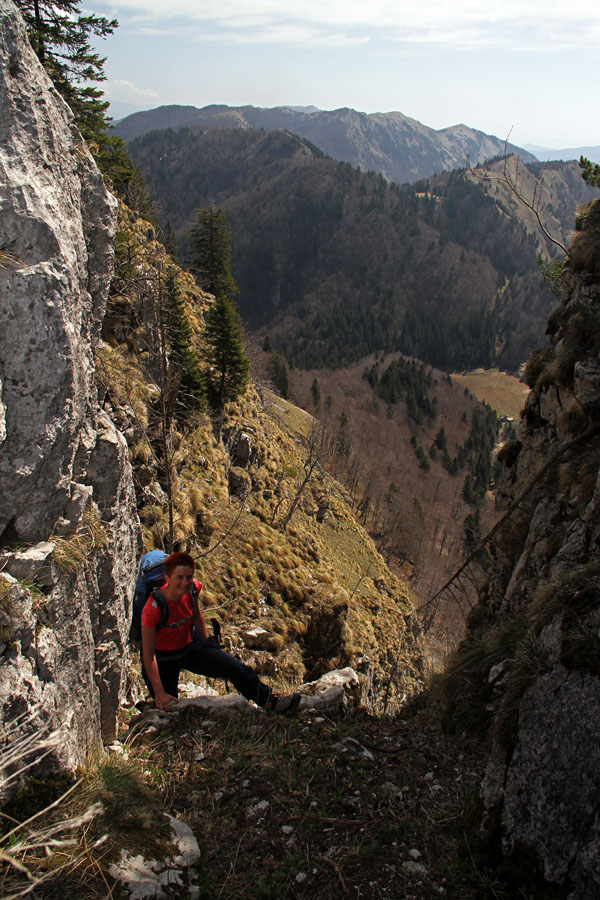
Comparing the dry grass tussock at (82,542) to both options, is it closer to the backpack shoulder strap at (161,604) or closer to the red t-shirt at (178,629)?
the backpack shoulder strap at (161,604)

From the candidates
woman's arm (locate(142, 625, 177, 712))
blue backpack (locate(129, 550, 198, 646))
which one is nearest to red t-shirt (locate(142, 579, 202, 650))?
blue backpack (locate(129, 550, 198, 646))

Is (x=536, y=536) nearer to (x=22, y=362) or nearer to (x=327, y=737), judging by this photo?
(x=327, y=737)

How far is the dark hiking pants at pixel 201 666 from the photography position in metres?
6.57

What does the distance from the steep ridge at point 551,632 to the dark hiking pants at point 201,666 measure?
3.04m

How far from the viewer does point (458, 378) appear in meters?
177

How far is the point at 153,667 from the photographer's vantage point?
621cm

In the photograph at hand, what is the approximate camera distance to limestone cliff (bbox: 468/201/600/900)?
377 centimetres

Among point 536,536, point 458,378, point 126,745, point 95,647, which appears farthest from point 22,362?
point 458,378

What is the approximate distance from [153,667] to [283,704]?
2.05 m

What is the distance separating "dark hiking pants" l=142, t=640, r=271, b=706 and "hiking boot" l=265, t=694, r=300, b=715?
0.31 m

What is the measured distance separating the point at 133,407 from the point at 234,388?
15884 mm

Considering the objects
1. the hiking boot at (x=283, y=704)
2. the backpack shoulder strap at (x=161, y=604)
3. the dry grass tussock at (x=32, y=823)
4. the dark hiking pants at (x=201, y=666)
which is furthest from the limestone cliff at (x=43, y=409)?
the hiking boot at (x=283, y=704)

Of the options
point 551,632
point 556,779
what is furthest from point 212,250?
point 556,779

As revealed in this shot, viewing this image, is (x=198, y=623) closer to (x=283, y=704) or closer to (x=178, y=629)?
(x=178, y=629)
